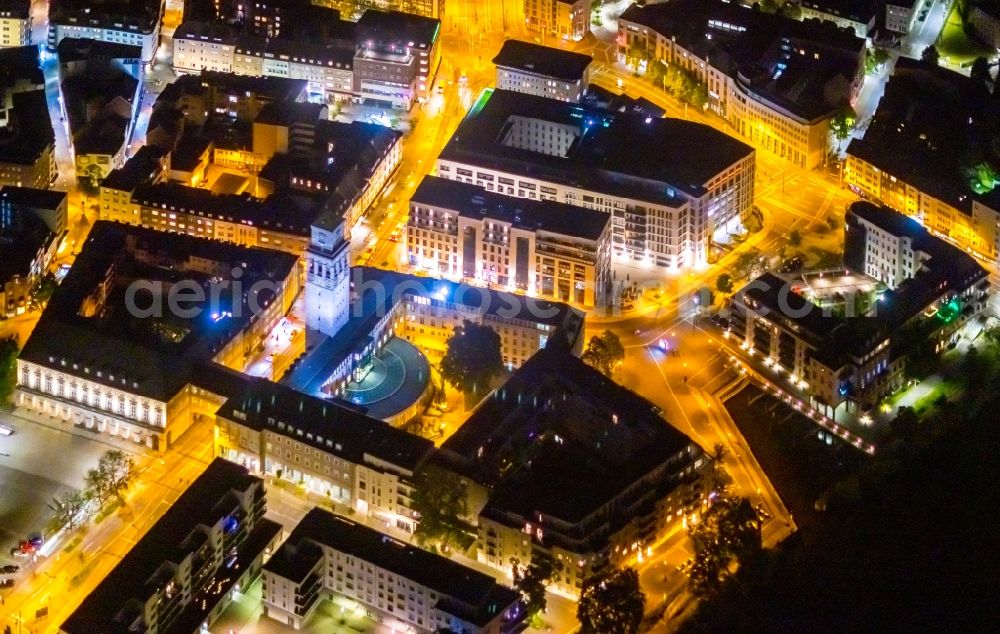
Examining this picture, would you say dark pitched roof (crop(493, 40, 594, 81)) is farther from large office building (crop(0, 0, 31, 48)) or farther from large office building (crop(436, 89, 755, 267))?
large office building (crop(0, 0, 31, 48))

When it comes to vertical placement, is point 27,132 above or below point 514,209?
below

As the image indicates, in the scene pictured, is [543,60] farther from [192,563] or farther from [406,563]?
[192,563]

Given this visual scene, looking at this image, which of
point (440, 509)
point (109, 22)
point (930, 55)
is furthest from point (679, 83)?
point (440, 509)

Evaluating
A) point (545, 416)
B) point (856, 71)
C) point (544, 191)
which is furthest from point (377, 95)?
point (545, 416)

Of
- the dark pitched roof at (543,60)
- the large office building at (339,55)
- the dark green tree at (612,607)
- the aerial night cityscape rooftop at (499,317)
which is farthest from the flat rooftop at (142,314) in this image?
the dark pitched roof at (543,60)

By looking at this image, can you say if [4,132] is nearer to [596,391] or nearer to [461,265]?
[461,265]
